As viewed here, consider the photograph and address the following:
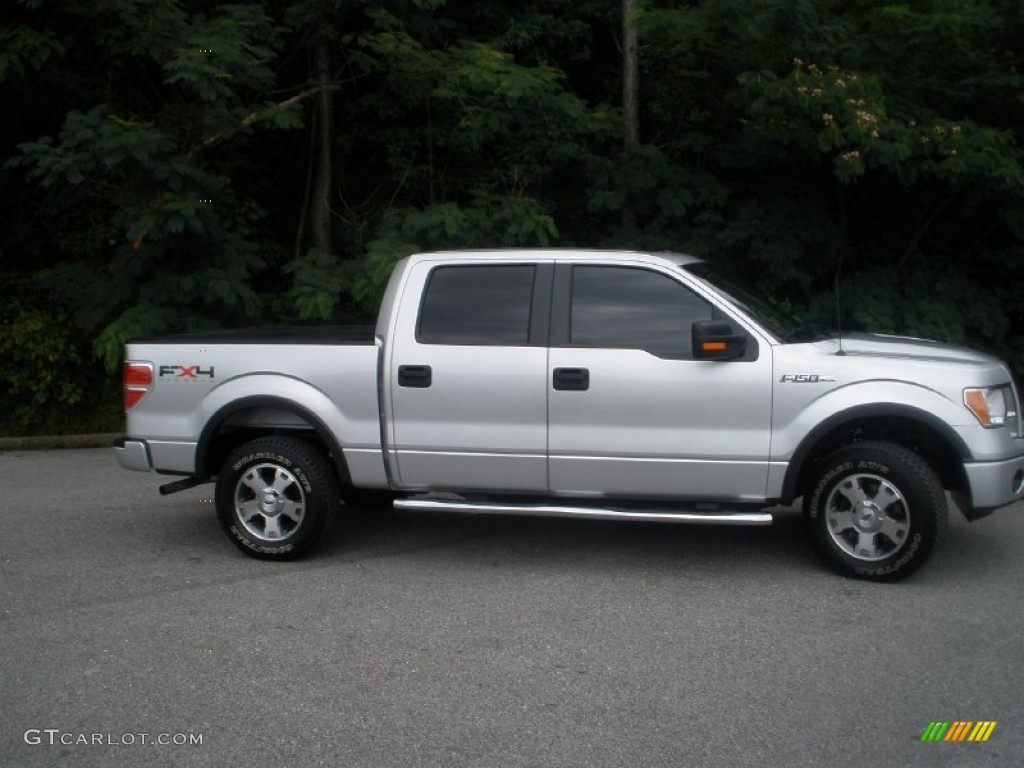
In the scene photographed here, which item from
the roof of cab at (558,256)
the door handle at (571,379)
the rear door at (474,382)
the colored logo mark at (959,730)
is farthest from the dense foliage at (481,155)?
the colored logo mark at (959,730)

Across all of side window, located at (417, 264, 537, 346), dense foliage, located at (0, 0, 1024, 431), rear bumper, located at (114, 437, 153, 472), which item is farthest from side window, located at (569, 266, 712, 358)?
dense foliage, located at (0, 0, 1024, 431)

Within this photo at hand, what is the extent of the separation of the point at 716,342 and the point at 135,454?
3.74 meters

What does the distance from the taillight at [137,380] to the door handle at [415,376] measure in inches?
65.7

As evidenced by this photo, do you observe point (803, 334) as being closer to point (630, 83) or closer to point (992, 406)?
point (992, 406)

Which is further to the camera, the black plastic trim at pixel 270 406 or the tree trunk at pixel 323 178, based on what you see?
the tree trunk at pixel 323 178

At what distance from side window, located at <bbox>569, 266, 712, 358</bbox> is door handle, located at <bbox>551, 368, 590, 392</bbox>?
196 mm

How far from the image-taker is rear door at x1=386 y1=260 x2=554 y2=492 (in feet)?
21.0

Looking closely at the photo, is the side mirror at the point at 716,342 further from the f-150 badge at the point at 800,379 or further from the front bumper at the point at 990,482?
the front bumper at the point at 990,482

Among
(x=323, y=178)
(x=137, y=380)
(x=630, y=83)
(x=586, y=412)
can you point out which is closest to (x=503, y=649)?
(x=586, y=412)

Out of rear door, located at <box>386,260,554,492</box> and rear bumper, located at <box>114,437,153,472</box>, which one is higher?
rear door, located at <box>386,260,554,492</box>

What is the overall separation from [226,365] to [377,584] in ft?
5.58

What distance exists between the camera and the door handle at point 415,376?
649 centimetres

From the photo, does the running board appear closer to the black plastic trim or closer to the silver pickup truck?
the silver pickup truck

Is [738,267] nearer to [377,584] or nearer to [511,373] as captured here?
[511,373]
